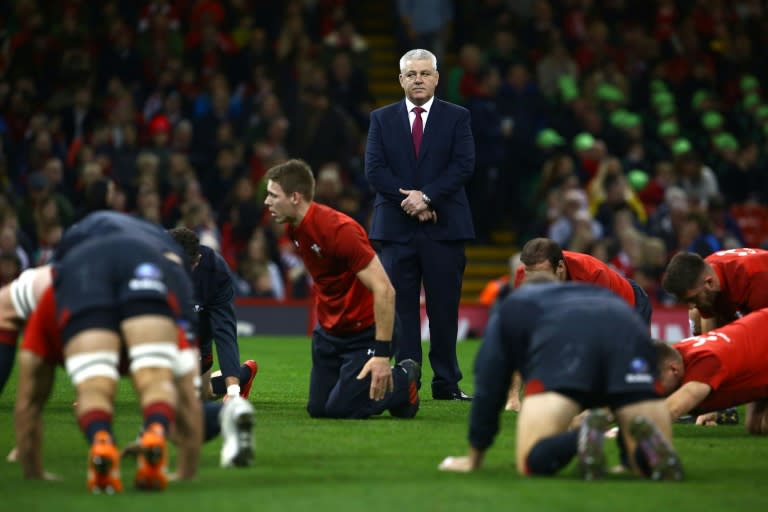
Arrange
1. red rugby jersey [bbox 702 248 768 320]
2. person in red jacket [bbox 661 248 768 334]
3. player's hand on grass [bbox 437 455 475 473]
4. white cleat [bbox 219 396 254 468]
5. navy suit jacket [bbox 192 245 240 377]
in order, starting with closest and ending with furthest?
white cleat [bbox 219 396 254 468] < player's hand on grass [bbox 437 455 475 473] < person in red jacket [bbox 661 248 768 334] < red rugby jersey [bbox 702 248 768 320] < navy suit jacket [bbox 192 245 240 377]

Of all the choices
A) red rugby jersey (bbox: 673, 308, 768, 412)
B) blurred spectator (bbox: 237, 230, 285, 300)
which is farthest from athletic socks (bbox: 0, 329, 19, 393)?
blurred spectator (bbox: 237, 230, 285, 300)

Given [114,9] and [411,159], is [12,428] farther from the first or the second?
[114,9]

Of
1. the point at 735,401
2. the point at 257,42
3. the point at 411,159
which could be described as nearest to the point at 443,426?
the point at 735,401

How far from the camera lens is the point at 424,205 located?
11.6 metres

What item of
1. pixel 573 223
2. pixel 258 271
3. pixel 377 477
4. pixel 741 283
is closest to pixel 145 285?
pixel 377 477

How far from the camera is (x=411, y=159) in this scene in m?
12.0

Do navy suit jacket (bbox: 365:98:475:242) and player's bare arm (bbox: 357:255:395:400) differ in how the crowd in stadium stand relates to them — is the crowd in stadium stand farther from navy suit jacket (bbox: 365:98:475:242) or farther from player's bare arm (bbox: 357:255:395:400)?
player's bare arm (bbox: 357:255:395:400)

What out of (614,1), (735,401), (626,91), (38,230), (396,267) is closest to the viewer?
(735,401)

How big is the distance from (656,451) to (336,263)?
3.38 meters

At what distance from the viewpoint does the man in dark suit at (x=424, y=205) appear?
463 inches

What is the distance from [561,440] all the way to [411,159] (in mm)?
4938

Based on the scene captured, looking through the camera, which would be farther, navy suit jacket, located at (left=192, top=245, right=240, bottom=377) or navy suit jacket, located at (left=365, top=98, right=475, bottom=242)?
navy suit jacket, located at (left=365, top=98, right=475, bottom=242)

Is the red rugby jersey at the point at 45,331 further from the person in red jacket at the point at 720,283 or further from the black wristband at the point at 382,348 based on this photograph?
the person in red jacket at the point at 720,283

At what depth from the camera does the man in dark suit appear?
11.8m
